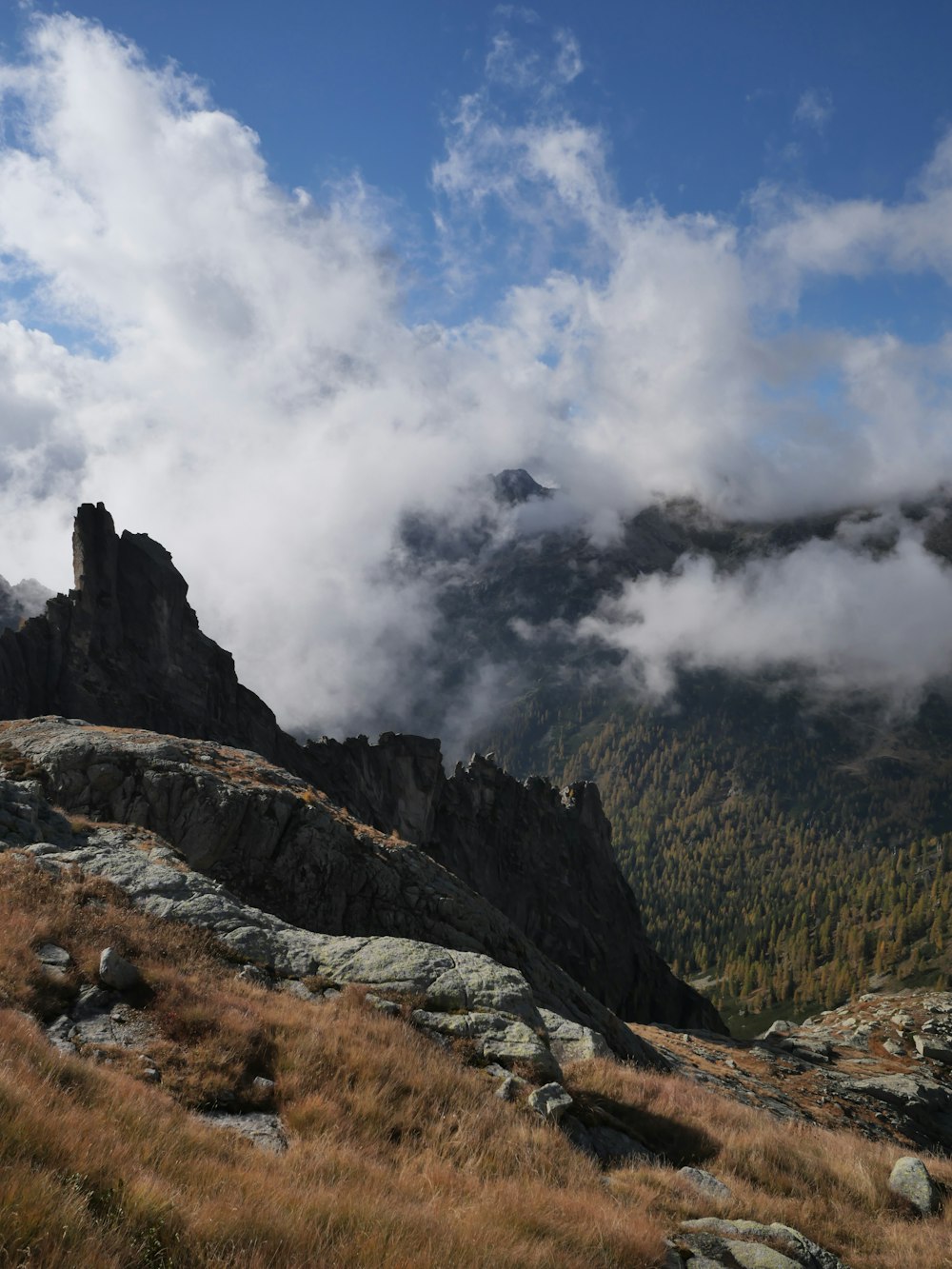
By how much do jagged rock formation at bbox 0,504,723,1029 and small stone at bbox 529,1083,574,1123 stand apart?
172 feet

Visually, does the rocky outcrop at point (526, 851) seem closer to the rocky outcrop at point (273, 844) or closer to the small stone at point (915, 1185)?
the rocky outcrop at point (273, 844)

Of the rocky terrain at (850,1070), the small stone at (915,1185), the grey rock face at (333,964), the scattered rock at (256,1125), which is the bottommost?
the rocky terrain at (850,1070)

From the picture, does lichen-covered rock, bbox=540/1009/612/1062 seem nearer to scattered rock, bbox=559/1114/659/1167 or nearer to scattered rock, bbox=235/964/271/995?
scattered rock, bbox=559/1114/659/1167

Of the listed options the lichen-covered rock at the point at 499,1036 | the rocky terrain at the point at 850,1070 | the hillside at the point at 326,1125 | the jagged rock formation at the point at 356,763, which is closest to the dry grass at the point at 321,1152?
the hillside at the point at 326,1125

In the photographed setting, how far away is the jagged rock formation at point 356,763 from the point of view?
60.6 m

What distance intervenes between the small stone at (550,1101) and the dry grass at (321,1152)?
1.74ft

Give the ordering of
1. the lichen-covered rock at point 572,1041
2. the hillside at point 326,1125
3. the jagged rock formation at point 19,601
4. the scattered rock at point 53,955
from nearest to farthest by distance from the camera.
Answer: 1. the hillside at point 326,1125
2. the scattered rock at point 53,955
3. the lichen-covered rock at point 572,1041
4. the jagged rock formation at point 19,601

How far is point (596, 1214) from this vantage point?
28.5 ft

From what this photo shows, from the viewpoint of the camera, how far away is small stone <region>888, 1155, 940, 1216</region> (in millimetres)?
12695

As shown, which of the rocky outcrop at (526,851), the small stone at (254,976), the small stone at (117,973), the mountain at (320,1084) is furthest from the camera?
the rocky outcrop at (526,851)

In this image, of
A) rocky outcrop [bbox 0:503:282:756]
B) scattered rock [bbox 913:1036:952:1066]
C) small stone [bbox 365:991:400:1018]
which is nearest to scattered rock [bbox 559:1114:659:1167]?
small stone [bbox 365:991:400:1018]

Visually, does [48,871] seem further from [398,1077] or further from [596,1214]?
[596,1214]

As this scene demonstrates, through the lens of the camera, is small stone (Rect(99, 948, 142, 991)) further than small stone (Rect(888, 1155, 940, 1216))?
No

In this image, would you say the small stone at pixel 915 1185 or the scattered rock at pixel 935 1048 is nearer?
the small stone at pixel 915 1185
